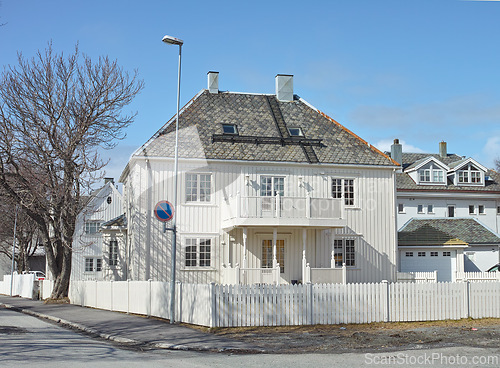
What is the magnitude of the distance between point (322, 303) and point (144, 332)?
517 cm

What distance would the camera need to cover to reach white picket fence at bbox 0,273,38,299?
37791 millimetres

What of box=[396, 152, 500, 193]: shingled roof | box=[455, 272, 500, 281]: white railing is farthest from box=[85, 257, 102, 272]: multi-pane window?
box=[455, 272, 500, 281]: white railing

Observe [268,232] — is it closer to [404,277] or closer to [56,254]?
[404,277]

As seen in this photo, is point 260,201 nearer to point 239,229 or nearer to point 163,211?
point 239,229

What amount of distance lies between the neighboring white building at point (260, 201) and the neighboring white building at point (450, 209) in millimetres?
9483

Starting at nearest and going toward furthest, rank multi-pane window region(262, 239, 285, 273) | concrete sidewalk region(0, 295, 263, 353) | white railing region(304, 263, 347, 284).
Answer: concrete sidewalk region(0, 295, 263, 353) < white railing region(304, 263, 347, 284) < multi-pane window region(262, 239, 285, 273)

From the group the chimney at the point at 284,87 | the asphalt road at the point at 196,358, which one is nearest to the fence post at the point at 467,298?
the asphalt road at the point at 196,358

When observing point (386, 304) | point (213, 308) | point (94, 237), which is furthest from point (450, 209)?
point (213, 308)

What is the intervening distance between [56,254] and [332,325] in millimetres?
19337

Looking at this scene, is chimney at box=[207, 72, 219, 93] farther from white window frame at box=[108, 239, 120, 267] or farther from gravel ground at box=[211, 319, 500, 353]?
gravel ground at box=[211, 319, 500, 353]

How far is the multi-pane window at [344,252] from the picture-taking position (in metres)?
27.4

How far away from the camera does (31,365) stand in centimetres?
1005

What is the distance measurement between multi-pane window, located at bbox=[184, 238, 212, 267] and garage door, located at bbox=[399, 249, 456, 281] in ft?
47.8

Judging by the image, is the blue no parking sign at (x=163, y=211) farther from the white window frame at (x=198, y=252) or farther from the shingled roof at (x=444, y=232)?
the shingled roof at (x=444, y=232)
